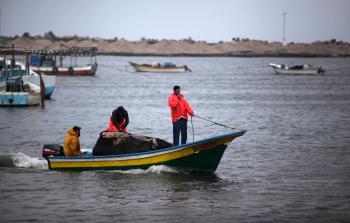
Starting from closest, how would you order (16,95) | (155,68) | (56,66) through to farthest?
(16,95)
(56,66)
(155,68)

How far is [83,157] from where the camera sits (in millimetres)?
19641

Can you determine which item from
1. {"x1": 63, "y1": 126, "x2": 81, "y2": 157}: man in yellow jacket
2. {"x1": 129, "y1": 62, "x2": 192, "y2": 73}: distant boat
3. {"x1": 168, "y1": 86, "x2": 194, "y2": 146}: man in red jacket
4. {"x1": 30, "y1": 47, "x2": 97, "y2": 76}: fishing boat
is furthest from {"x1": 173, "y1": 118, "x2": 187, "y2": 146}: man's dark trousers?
{"x1": 129, "y1": 62, "x2": 192, "y2": 73}: distant boat

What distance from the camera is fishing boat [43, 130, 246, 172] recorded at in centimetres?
1897

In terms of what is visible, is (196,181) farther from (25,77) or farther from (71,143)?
(25,77)

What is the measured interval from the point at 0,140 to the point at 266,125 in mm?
11775

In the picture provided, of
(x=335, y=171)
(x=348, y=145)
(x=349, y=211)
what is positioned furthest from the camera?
(x=348, y=145)

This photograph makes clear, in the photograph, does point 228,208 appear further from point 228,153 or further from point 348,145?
point 348,145

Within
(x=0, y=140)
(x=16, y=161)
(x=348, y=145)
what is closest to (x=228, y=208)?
(x=16, y=161)

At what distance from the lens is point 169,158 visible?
19266mm

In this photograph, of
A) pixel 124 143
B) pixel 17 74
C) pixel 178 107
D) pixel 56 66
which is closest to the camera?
pixel 124 143

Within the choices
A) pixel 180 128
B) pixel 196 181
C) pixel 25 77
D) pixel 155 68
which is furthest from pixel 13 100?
pixel 155 68

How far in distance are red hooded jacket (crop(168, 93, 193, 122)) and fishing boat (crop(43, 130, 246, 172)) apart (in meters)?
1.15

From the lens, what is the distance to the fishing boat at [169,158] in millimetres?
18969

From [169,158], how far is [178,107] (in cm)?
140
